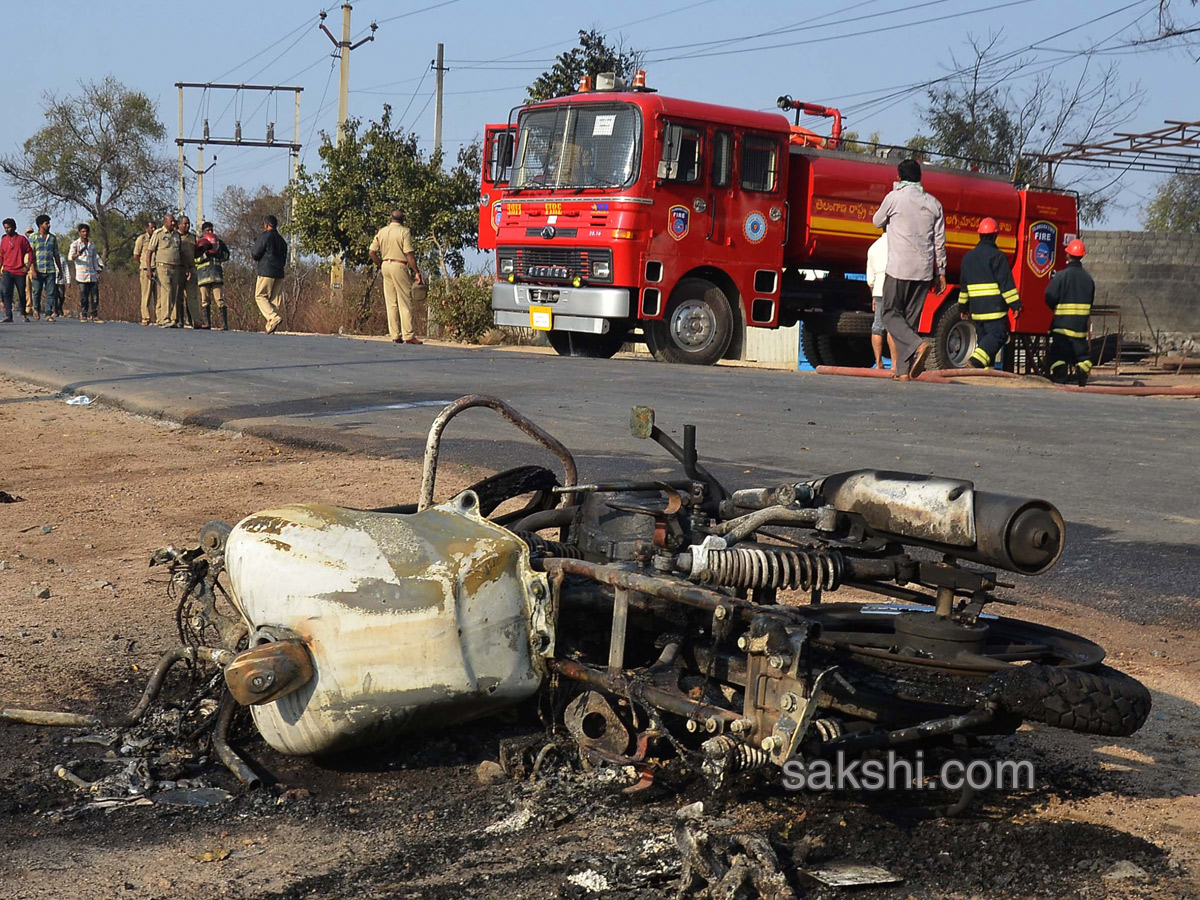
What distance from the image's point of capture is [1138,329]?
96.3ft

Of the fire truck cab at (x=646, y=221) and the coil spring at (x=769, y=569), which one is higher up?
the fire truck cab at (x=646, y=221)

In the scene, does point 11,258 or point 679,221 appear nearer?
point 679,221

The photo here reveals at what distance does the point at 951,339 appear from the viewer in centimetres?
1828

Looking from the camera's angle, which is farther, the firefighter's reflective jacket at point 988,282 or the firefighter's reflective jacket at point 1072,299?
the firefighter's reflective jacket at point 1072,299

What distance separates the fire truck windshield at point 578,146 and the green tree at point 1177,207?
32.3m

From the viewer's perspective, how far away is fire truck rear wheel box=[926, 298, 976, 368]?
18.0 m

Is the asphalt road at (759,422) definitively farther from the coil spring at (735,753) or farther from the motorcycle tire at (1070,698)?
the coil spring at (735,753)

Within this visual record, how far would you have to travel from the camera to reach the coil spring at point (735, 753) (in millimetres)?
2359

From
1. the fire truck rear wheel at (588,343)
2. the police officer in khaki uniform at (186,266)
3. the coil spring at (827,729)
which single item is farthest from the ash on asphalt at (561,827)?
the police officer in khaki uniform at (186,266)

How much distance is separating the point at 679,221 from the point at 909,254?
3.55m

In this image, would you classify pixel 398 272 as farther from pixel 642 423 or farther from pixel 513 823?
pixel 513 823

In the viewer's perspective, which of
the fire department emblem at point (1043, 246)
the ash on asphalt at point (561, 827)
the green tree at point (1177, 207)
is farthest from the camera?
the green tree at point (1177, 207)

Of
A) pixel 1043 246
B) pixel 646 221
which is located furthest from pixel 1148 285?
pixel 646 221

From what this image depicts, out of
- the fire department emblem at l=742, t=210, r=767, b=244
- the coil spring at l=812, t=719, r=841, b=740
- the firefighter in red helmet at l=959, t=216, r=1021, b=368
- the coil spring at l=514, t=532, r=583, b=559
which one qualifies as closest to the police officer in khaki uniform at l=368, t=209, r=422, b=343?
the fire department emblem at l=742, t=210, r=767, b=244
